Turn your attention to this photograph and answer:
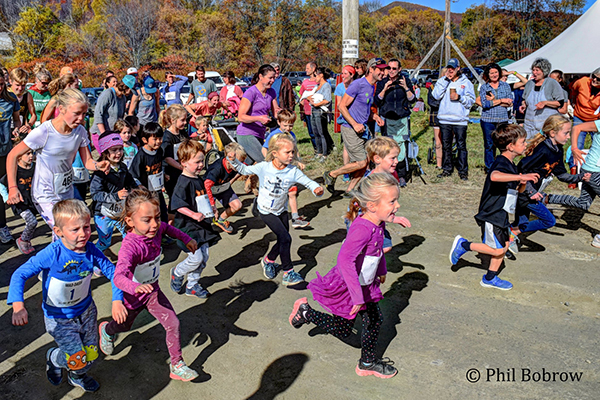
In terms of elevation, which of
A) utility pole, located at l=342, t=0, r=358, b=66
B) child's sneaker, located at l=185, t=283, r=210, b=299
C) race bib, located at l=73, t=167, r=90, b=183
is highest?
utility pole, located at l=342, t=0, r=358, b=66

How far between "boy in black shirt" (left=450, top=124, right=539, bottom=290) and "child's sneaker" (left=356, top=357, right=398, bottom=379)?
186cm

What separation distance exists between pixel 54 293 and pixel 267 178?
2.34 meters

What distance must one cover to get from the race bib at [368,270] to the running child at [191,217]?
1776 mm

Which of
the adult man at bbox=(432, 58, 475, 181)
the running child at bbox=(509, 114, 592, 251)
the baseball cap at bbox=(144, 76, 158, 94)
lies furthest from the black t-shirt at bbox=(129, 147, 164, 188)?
the adult man at bbox=(432, 58, 475, 181)

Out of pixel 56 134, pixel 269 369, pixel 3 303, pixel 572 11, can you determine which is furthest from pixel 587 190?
pixel 572 11

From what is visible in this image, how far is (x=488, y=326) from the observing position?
436 cm

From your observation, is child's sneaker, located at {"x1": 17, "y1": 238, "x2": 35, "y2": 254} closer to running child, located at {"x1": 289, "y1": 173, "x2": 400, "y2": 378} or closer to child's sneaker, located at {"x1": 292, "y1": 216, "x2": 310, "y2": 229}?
child's sneaker, located at {"x1": 292, "y1": 216, "x2": 310, "y2": 229}

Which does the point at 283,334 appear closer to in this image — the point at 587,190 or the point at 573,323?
the point at 573,323

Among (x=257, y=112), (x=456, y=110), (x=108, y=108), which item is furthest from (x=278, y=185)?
(x=456, y=110)

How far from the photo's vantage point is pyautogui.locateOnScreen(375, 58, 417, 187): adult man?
Result: 29.3ft

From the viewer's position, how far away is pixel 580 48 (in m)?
15.7

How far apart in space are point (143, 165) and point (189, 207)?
4.03ft

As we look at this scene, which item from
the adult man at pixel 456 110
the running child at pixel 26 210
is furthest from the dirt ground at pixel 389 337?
the adult man at pixel 456 110

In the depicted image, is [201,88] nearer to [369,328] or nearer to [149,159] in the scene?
[149,159]
